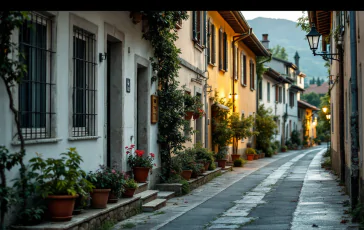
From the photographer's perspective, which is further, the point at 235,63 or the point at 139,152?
the point at 235,63

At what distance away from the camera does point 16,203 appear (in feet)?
22.0

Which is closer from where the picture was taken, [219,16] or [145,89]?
[145,89]

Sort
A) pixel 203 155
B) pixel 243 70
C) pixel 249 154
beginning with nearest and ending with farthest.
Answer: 1. pixel 203 155
2. pixel 243 70
3. pixel 249 154

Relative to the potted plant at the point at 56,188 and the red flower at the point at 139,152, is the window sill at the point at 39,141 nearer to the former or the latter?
the potted plant at the point at 56,188

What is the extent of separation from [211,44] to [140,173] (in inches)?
414

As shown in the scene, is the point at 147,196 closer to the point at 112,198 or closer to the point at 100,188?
the point at 112,198

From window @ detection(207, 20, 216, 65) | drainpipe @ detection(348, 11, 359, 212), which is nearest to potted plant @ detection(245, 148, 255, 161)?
window @ detection(207, 20, 216, 65)

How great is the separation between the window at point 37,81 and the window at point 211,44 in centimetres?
1299

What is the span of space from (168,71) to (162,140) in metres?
1.70

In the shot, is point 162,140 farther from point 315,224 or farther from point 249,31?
point 249,31

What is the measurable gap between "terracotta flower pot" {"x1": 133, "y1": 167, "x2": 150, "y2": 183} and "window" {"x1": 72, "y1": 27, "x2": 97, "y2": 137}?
228cm

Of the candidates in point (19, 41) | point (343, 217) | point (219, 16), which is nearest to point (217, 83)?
point (219, 16)

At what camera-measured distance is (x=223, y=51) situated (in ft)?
77.9

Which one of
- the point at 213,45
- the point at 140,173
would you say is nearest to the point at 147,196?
the point at 140,173
